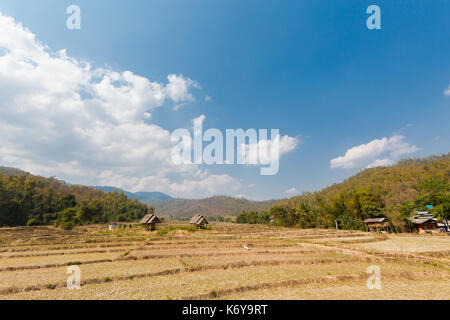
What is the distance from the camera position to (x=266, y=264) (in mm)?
14797

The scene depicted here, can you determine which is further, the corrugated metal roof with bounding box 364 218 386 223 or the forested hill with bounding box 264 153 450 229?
the corrugated metal roof with bounding box 364 218 386 223

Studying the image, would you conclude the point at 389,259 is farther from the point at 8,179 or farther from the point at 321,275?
the point at 8,179

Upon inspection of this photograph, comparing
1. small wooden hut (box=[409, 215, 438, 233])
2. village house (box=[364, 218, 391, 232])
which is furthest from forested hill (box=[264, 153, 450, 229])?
small wooden hut (box=[409, 215, 438, 233])

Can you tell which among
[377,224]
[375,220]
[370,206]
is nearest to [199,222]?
[375,220]

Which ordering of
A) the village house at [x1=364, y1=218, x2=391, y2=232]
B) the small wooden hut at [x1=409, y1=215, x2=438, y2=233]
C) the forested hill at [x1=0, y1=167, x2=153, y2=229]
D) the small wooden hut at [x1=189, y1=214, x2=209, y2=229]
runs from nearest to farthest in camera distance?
the small wooden hut at [x1=409, y1=215, x2=438, y2=233] → the village house at [x1=364, y1=218, x2=391, y2=232] → the small wooden hut at [x1=189, y1=214, x2=209, y2=229] → the forested hill at [x1=0, y1=167, x2=153, y2=229]

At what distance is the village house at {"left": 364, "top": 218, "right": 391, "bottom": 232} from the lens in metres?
41.7

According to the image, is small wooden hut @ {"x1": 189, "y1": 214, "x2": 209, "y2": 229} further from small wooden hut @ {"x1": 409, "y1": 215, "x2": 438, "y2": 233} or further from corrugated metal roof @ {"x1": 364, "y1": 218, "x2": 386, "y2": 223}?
small wooden hut @ {"x1": 409, "y1": 215, "x2": 438, "y2": 233}

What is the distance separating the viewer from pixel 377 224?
139 ft

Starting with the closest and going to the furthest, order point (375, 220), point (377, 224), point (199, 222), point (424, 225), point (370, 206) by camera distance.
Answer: point (424, 225)
point (375, 220)
point (377, 224)
point (199, 222)
point (370, 206)

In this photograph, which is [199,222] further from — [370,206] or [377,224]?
[370,206]
